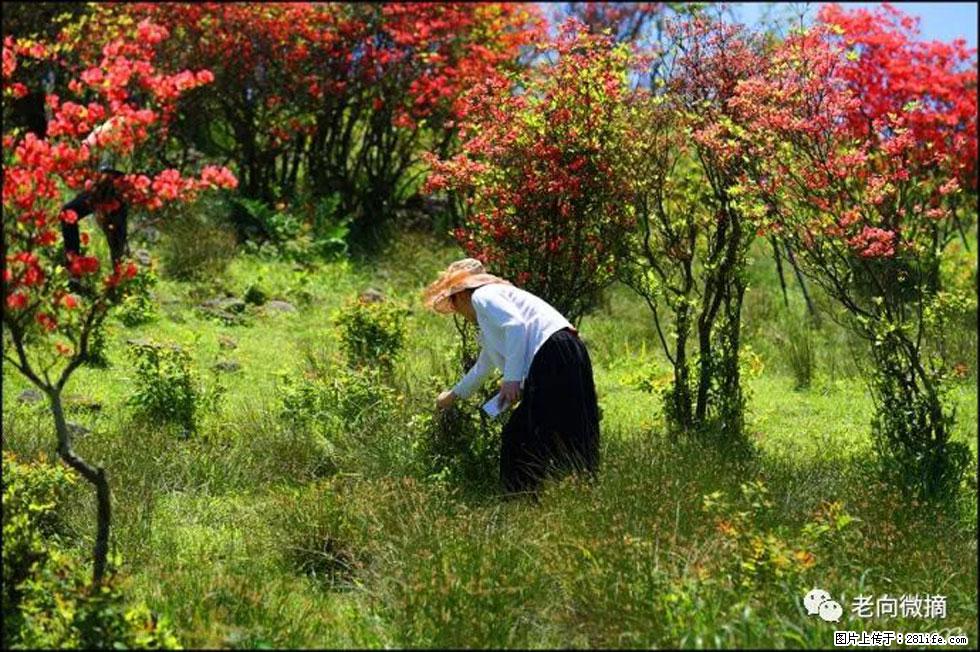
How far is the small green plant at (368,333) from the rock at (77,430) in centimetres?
222

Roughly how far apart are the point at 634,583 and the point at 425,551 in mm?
889

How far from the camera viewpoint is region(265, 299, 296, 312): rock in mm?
11258

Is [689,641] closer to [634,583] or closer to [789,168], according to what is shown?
[634,583]

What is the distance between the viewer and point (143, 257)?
11.7 meters

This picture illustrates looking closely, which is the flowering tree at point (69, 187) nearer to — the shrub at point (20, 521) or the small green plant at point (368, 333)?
the shrub at point (20, 521)

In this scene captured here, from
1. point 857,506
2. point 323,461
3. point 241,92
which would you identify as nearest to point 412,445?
point 323,461

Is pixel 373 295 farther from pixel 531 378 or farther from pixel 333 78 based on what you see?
pixel 531 378

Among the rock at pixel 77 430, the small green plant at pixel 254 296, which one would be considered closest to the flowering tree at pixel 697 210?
the rock at pixel 77 430

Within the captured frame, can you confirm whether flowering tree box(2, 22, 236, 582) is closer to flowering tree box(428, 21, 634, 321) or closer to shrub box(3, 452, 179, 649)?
shrub box(3, 452, 179, 649)

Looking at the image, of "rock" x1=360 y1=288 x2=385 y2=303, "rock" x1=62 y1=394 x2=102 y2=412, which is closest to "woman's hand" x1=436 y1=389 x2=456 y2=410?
"rock" x1=62 y1=394 x2=102 y2=412

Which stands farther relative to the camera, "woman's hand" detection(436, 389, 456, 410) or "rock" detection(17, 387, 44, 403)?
"rock" detection(17, 387, 44, 403)

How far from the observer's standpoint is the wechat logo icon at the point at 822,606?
→ 190 inches

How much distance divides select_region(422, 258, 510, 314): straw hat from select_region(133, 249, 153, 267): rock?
18.0ft

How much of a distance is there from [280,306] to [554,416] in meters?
5.37
